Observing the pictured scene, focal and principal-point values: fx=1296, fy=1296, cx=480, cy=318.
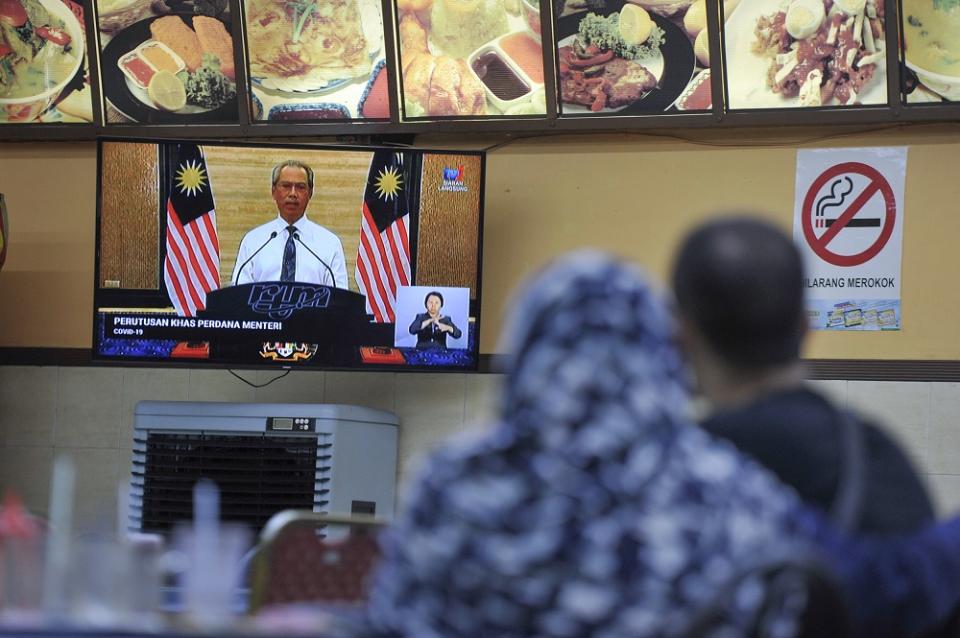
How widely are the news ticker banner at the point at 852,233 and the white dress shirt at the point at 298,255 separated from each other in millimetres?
1817

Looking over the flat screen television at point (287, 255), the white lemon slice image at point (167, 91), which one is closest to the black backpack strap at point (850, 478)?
the flat screen television at point (287, 255)

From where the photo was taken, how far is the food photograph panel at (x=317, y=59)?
5.29m

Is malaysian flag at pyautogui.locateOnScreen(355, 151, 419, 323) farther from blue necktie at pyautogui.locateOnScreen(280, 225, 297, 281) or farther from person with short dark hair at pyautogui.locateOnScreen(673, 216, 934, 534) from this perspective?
person with short dark hair at pyautogui.locateOnScreen(673, 216, 934, 534)

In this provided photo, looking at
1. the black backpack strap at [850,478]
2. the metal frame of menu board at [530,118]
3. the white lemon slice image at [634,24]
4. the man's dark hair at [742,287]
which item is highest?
the white lemon slice image at [634,24]

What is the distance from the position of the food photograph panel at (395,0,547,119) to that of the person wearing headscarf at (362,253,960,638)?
401 cm

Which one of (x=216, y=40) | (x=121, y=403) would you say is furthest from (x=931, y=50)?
(x=121, y=403)

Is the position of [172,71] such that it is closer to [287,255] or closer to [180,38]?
[180,38]

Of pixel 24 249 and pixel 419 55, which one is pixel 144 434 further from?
pixel 419 55

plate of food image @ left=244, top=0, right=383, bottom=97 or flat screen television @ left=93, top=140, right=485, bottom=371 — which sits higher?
plate of food image @ left=244, top=0, right=383, bottom=97

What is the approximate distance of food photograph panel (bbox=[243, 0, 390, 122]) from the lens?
5.29 meters

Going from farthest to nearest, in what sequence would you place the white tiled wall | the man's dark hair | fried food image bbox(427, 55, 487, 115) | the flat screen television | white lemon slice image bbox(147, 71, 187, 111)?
white lemon slice image bbox(147, 71, 187, 111) < the white tiled wall < fried food image bbox(427, 55, 487, 115) < the flat screen television < the man's dark hair

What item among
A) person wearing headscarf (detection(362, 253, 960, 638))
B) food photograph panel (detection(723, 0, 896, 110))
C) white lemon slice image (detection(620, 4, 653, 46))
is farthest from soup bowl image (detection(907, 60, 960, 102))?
person wearing headscarf (detection(362, 253, 960, 638))

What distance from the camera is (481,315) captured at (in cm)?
535

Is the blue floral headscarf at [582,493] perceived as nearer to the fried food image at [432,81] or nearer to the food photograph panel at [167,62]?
the fried food image at [432,81]
